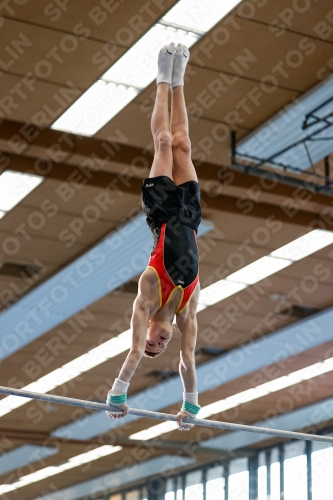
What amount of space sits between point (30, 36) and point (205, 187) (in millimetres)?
2379

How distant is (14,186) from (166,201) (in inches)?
112

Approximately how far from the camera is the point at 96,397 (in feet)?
45.3

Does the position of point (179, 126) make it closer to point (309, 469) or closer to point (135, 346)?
point (135, 346)

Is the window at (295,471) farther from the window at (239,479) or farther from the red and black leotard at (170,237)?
→ the red and black leotard at (170,237)

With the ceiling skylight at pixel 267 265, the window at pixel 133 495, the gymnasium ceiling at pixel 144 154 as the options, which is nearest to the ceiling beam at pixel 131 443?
the window at pixel 133 495

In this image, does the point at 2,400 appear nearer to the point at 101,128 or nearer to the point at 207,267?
the point at 207,267

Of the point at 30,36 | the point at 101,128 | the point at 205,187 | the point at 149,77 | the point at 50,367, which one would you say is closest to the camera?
the point at 30,36

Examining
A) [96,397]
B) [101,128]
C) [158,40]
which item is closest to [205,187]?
[101,128]

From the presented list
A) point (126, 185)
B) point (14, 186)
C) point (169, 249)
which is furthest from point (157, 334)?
point (14, 186)

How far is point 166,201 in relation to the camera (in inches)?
206

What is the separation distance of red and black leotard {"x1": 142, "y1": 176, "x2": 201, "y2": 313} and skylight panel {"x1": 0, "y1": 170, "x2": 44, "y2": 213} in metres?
2.48

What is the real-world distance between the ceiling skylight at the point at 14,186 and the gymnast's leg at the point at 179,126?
2284 mm

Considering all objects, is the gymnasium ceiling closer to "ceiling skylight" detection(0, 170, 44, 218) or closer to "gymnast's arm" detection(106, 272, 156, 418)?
"ceiling skylight" detection(0, 170, 44, 218)

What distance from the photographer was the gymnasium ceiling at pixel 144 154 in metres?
5.84
